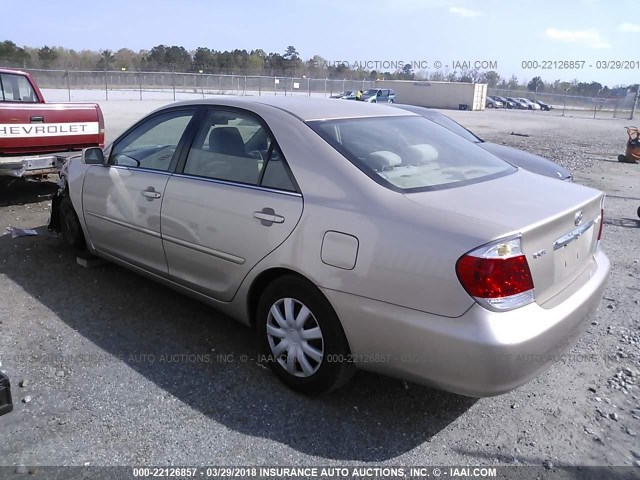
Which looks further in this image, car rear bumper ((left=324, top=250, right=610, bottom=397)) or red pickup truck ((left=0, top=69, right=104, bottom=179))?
red pickup truck ((left=0, top=69, right=104, bottom=179))

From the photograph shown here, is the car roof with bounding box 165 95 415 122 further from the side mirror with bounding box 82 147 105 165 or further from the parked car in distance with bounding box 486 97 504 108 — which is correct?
the parked car in distance with bounding box 486 97 504 108

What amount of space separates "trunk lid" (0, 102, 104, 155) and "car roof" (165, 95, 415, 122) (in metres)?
4.15

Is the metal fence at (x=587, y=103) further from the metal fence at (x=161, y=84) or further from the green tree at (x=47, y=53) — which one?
the green tree at (x=47, y=53)

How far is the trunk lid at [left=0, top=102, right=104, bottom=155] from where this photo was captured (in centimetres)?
691

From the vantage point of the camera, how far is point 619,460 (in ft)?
8.82

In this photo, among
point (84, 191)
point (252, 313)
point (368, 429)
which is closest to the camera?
point (368, 429)

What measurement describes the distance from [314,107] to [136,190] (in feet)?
5.05

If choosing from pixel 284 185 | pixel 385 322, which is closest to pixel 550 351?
pixel 385 322

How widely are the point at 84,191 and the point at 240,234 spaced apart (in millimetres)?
2175

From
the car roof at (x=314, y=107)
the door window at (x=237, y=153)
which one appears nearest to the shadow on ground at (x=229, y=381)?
the door window at (x=237, y=153)

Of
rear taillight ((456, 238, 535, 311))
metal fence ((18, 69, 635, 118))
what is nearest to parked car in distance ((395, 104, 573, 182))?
rear taillight ((456, 238, 535, 311))

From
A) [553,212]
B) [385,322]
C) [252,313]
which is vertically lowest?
[252,313]

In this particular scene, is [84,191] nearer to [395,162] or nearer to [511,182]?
[395,162]

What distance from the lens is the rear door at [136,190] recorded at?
3.92 metres
